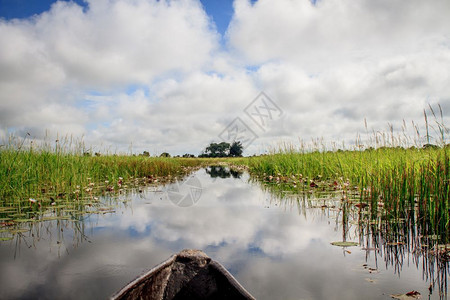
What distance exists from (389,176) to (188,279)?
3.98m

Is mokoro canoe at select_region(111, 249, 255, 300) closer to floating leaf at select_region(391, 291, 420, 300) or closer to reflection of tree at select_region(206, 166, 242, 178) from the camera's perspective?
floating leaf at select_region(391, 291, 420, 300)

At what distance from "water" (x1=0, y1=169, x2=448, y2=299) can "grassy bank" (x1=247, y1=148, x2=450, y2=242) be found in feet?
2.44

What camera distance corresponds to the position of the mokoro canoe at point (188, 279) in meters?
1.89

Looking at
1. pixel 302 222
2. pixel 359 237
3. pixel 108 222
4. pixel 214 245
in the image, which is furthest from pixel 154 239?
Result: pixel 359 237

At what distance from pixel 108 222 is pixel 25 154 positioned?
4797 mm

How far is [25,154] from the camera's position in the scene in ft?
25.2

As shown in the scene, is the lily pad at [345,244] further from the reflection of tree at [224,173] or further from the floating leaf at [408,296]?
the reflection of tree at [224,173]

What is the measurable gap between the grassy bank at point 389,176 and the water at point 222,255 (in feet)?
2.44

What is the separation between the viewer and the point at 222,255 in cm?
322

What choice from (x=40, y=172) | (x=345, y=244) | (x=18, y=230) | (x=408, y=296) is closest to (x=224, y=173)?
(x=40, y=172)

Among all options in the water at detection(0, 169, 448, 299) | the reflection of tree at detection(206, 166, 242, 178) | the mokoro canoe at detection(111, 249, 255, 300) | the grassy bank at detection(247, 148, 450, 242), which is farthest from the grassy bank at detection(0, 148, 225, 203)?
the reflection of tree at detection(206, 166, 242, 178)

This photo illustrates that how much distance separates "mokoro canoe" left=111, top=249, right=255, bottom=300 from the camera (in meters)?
1.89

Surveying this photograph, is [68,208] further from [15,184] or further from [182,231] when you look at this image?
[182,231]

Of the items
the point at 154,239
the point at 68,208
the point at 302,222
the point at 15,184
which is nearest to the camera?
the point at 154,239
